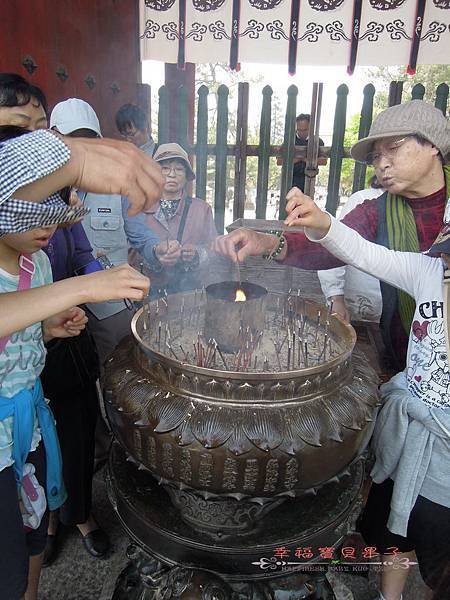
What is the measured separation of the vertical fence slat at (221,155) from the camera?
18.8 feet

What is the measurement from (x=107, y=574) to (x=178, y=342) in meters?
1.58

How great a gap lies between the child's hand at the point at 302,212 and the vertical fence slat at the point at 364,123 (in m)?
3.89

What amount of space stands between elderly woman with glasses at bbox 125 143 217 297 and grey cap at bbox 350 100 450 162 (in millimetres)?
1516

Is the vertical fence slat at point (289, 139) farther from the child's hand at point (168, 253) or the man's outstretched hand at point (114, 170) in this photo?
the man's outstretched hand at point (114, 170)

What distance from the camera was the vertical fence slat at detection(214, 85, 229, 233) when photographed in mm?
5716

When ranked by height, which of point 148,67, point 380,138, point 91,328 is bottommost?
point 91,328

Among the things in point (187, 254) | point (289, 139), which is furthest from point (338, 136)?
point (187, 254)

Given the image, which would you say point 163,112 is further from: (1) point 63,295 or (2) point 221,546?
(2) point 221,546

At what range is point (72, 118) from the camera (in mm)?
3119

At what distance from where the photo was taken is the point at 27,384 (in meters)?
1.78

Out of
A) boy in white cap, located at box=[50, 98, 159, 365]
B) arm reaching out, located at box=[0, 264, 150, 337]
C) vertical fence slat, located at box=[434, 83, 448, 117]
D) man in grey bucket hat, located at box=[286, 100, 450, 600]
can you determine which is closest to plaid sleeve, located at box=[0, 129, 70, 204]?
arm reaching out, located at box=[0, 264, 150, 337]

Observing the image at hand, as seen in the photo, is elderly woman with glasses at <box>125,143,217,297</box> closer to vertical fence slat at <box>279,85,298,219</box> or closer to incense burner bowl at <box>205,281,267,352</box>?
incense burner bowl at <box>205,281,267,352</box>

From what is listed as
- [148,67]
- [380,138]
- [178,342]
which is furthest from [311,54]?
[178,342]

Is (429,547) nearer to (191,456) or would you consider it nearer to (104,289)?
(191,456)
